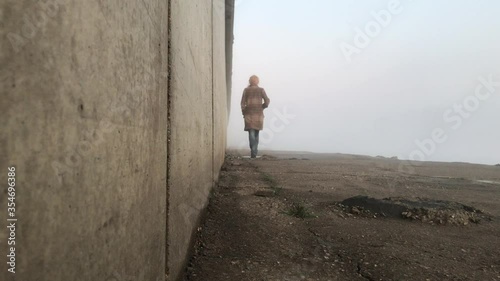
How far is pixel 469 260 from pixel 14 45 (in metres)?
2.37

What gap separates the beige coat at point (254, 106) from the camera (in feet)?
28.5

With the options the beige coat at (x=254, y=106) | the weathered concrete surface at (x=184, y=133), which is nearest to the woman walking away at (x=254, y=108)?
the beige coat at (x=254, y=106)

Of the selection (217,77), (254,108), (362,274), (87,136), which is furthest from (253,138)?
(87,136)

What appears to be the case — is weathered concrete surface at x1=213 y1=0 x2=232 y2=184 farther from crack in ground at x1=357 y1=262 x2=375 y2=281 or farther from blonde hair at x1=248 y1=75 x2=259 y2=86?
blonde hair at x1=248 y1=75 x2=259 y2=86

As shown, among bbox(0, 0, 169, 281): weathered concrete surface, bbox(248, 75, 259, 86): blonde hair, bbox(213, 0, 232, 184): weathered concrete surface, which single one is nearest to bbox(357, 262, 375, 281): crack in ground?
bbox(0, 0, 169, 281): weathered concrete surface

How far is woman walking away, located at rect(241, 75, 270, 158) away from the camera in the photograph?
8.68 metres

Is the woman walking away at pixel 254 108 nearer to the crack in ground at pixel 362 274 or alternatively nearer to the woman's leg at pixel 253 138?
the woman's leg at pixel 253 138

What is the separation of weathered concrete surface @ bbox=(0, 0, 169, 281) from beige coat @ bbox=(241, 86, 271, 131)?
759 cm

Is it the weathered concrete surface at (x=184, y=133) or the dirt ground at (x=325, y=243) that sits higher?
the weathered concrete surface at (x=184, y=133)

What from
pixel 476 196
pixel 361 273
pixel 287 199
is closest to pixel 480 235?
pixel 361 273

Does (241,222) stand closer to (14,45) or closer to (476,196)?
(14,45)

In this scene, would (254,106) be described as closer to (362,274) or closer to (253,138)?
(253,138)

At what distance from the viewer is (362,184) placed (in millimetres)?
4703

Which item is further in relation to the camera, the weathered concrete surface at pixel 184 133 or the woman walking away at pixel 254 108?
the woman walking away at pixel 254 108
